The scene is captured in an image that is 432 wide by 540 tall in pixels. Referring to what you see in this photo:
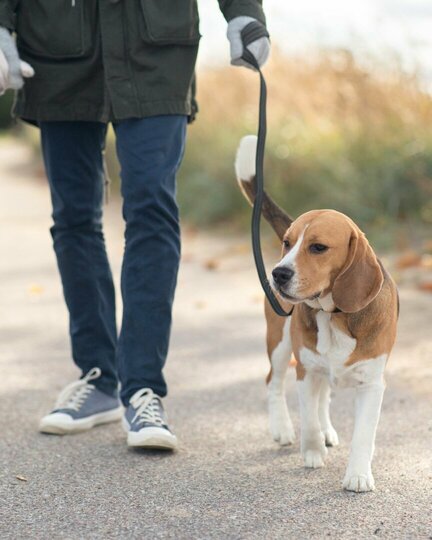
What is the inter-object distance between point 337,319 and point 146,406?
826 millimetres

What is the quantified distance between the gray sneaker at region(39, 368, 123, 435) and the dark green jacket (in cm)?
107

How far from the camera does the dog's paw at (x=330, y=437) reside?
3.78 m

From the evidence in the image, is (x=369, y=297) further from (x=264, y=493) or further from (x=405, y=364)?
(x=405, y=364)

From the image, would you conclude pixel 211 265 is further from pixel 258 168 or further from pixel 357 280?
pixel 357 280

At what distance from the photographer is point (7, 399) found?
445 cm

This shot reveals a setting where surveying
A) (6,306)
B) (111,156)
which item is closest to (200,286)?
(6,306)

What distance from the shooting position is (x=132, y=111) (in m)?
3.66

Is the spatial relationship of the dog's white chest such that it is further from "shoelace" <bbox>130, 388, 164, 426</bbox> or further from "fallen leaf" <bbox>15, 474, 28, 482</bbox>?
"fallen leaf" <bbox>15, 474, 28, 482</bbox>

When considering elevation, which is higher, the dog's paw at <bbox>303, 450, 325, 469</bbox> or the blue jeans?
the blue jeans

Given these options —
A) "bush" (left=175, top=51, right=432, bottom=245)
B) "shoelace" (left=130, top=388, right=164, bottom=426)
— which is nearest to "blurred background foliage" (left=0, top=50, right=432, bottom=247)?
"bush" (left=175, top=51, right=432, bottom=245)

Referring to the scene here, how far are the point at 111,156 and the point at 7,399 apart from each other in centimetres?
1029

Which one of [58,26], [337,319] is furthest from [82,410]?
[58,26]

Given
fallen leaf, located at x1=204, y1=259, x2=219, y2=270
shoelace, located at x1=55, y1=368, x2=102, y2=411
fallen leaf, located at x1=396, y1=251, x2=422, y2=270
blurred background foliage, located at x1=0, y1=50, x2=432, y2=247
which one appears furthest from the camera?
blurred background foliage, located at x1=0, y1=50, x2=432, y2=247

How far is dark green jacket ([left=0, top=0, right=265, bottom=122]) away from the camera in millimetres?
3688
